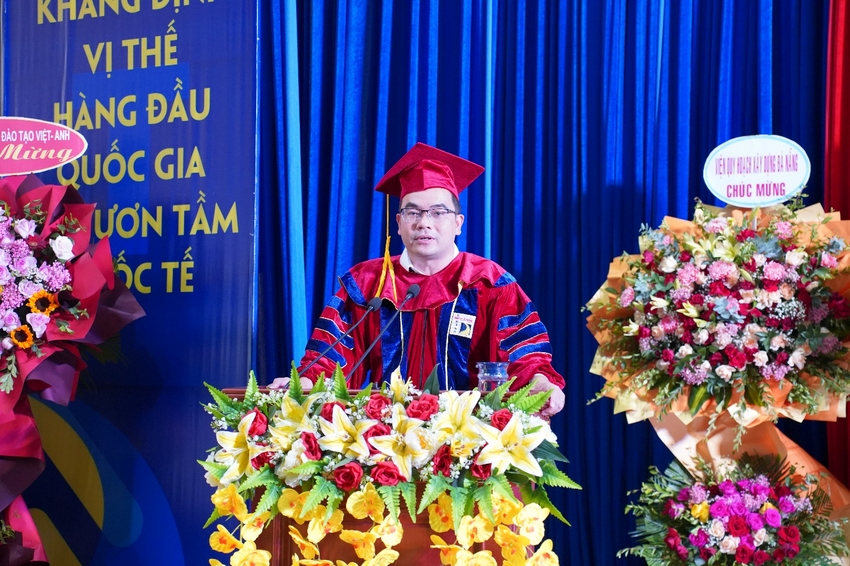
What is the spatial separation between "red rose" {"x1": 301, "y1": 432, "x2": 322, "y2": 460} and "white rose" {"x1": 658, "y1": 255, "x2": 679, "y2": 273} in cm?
132

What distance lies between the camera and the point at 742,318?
99.0 inches

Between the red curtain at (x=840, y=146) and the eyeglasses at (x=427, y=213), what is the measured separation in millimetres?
1300

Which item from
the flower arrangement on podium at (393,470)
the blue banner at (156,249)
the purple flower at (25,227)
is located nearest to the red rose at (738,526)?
the flower arrangement on podium at (393,470)

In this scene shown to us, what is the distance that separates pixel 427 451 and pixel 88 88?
2684mm

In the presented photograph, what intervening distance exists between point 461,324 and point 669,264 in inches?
29.6

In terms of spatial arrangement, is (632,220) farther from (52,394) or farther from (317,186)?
(52,394)

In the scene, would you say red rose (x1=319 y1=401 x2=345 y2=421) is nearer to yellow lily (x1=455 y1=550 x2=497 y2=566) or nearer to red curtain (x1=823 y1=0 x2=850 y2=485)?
yellow lily (x1=455 y1=550 x2=497 y2=566)

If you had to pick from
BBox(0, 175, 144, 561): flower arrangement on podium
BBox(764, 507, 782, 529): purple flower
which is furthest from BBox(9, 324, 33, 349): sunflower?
BBox(764, 507, 782, 529): purple flower

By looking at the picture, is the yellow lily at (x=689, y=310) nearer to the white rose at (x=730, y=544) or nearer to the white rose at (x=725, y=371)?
the white rose at (x=725, y=371)

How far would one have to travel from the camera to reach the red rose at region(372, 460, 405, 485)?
5.38ft

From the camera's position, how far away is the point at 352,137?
3.82 m

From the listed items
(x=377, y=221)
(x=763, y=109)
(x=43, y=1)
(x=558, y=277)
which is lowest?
(x=558, y=277)

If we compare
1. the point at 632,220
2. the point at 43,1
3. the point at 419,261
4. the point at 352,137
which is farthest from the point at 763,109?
the point at 43,1

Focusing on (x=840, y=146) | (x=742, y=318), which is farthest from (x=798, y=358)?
(x=840, y=146)
